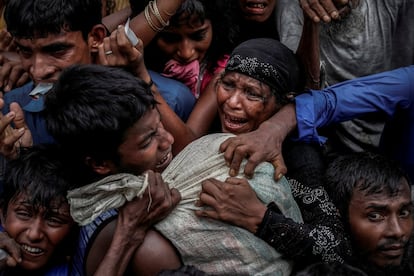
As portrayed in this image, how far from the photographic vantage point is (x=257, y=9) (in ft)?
14.6

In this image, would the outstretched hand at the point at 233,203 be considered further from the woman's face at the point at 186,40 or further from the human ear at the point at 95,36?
the woman's face at the point at 186,40

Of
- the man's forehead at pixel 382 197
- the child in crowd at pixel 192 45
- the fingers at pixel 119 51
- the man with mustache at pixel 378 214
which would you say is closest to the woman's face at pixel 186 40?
the child in crowd at pixel 192 45

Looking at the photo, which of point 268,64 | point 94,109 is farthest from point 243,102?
point 94,109

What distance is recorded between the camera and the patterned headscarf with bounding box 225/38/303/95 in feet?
11.5

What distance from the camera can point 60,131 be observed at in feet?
9.39

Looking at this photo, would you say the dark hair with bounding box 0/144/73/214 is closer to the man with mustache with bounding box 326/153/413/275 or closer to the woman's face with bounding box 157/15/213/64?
the woman's face with bounding box 157/15/213/64

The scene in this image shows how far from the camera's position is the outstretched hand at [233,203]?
278 centimetres

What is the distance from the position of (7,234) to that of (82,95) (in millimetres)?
723

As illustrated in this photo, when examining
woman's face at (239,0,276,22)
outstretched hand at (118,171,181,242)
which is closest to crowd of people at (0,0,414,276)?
outstretched hand at (118,171,181,242)

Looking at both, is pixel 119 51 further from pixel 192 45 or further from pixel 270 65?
pixel 192 45

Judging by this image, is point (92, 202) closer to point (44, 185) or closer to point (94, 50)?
point (44, 185)

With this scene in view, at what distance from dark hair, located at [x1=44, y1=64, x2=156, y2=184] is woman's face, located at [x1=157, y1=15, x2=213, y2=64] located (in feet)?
Answer: 3.74

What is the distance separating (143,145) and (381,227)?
3.55 ft

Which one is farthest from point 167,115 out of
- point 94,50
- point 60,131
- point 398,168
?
point 398,168
